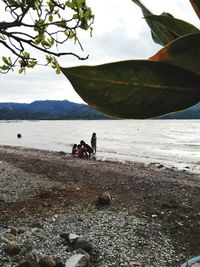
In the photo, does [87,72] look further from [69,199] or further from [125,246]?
[69,199]

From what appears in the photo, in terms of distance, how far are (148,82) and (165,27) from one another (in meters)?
0.13

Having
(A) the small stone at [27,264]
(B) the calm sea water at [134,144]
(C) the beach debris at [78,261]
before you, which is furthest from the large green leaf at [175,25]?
(C) the beach debris at [78,261]

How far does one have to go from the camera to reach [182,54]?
427 millimetres

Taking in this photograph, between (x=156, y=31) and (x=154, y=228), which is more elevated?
(x=156, y=31)

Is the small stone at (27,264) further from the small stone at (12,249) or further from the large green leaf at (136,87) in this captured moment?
the large green leaf at (136,87)

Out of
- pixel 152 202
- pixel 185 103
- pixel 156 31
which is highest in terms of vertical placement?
pixel 156 31

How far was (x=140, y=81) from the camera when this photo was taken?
17.0 inches

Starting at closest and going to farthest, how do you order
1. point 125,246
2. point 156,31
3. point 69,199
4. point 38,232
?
point 156,31 < point 125,246 < point 38,232 < point 69,199

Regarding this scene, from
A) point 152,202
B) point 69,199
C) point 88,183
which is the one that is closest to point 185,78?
point 69,199

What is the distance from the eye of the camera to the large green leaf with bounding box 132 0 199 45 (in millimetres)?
476

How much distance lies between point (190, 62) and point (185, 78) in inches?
0.8

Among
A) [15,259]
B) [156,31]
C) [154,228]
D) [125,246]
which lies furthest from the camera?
[154,228]

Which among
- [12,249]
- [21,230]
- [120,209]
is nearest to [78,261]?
[12,249]

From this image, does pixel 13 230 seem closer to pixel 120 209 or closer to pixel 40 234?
pixel 40 234
